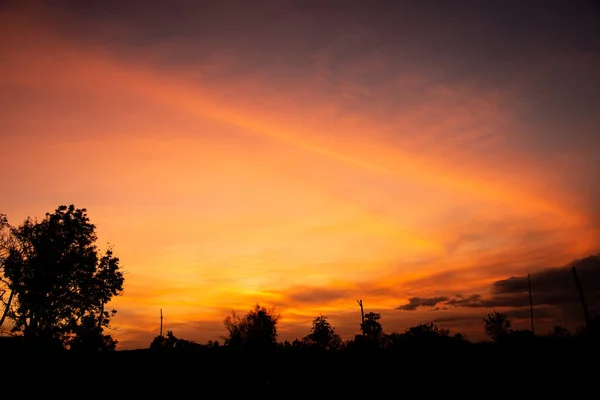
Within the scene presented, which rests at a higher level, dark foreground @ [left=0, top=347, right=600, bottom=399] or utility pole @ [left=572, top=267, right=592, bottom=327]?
utility pole @ [left=572, top=267, right=592, bottom=327]

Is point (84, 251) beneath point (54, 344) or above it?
above

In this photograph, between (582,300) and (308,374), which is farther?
(582,300)

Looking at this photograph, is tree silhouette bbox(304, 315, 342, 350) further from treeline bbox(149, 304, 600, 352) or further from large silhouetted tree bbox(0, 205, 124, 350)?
large silhouetted tree bbox(0, 205, 124, 350)

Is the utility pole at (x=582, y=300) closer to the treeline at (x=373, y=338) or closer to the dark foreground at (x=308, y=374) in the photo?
the treeline at (x=373, y=338)

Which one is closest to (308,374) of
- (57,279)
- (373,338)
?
(57,279)

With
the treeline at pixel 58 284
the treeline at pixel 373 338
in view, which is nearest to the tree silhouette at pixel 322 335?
the treeline at pixel 373 338

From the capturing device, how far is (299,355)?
25.5 meters

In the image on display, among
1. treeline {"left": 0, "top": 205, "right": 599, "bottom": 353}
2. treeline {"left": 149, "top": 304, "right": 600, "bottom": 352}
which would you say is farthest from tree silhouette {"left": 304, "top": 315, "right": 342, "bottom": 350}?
treeline {"left": 0, "top": 205, "right": 599, "bottom": 353}

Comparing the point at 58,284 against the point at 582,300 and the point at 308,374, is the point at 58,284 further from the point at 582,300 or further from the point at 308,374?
the point at 582,300

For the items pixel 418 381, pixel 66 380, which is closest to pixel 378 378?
pixel 418 381

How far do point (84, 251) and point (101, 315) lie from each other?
353 inches

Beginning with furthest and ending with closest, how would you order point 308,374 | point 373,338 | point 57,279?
point 373,338
point 57,279
point 308,374

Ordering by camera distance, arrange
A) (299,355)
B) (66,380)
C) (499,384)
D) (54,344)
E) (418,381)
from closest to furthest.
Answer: (66,380) < (499,384) < (418,381) < (299,355) < (54,344)

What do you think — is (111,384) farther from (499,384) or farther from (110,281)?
(110,281)
